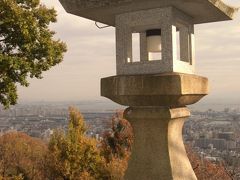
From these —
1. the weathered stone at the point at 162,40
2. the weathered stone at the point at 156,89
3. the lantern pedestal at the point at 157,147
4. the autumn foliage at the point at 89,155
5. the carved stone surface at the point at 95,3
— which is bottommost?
the autumn foliage at the point at 89,155

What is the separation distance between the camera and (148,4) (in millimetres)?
4680

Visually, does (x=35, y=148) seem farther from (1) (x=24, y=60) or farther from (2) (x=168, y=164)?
(2) (x=168, y=164)

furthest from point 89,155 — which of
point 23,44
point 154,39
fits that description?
point 154,39

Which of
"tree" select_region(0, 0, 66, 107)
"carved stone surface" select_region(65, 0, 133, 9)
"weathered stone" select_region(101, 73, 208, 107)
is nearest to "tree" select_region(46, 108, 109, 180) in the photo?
"tree" select_region(0, 0, 66, 107)

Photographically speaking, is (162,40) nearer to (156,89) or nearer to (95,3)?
(156,89)

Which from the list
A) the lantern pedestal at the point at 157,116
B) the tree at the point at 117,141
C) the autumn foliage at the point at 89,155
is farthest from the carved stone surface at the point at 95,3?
the tree at the point at 117,141

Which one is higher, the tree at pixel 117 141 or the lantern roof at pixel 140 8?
the lantern roof at pixel 140 8

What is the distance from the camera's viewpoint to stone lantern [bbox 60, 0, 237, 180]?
4.58m

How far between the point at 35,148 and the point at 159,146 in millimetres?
49983

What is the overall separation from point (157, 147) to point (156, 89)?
2.65ft

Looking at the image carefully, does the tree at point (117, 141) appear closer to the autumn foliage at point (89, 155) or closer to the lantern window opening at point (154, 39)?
the autumn foliage at point (89, 155)

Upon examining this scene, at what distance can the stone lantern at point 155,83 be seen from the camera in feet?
15.0

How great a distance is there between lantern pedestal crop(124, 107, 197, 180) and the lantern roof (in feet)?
4.58

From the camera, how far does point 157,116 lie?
4.71m
